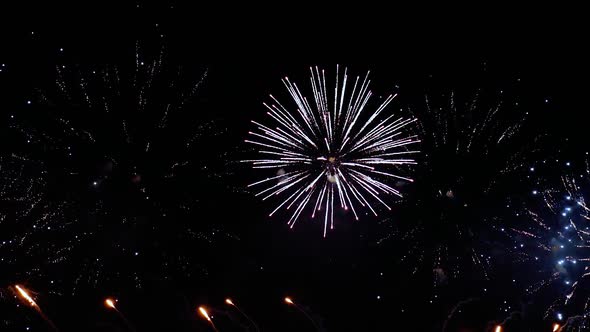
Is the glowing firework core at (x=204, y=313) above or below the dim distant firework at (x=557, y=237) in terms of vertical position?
below

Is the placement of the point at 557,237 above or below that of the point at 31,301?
above

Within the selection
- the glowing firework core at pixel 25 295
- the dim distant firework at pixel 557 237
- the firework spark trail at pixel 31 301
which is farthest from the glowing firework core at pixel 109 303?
the dim distant firework at pixel 557 237

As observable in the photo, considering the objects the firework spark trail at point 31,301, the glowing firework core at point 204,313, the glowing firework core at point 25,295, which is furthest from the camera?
the glowing firework core at point 204,313

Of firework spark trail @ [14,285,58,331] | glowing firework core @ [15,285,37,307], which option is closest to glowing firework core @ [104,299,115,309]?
firework spark trail @ [14,285,58,331]

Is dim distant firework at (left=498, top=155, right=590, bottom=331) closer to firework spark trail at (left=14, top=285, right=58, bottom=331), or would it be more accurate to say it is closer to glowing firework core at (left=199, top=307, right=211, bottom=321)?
glowing firework core at (left=199, top=307, right=211, bottom=321)

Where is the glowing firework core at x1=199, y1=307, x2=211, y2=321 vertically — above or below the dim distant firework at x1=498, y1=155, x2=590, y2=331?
below

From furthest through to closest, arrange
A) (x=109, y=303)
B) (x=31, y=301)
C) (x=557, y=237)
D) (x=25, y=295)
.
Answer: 1. (x=557, y=237)
2. (x=109, y=303)
3. (x=25, y=295)
4. (x=31, y=301)

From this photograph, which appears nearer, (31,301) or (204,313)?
(31,301)

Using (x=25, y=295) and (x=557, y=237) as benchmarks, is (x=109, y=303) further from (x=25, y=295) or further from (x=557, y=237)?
(x=557, y=237)

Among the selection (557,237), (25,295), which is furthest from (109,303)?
(557,237)

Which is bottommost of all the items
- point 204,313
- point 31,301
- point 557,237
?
point 31,301

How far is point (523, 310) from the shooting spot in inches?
473

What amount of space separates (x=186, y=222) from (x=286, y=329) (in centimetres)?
389

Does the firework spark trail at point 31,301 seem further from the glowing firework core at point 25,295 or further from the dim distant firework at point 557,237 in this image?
the dim distant firework at point 557,237
